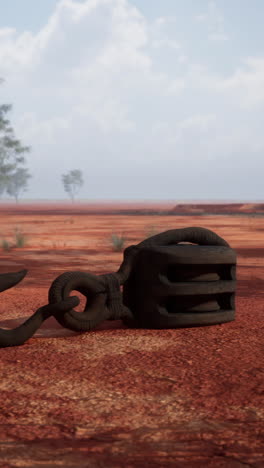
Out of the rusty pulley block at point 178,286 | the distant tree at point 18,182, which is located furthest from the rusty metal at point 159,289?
the distant tree at point 18,182

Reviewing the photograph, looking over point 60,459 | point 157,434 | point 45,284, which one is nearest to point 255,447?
point 157,434

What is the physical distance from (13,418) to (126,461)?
89 cm

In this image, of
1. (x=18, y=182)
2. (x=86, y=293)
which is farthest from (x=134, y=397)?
(x=18, y=182)

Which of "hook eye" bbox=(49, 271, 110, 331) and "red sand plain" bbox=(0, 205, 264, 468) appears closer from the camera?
"red sand plain" bbox=(0, 205, 264, 468)

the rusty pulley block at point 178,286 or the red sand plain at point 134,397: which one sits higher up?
the rusty pulley block at point 178,286

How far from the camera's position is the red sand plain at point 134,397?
112 inches

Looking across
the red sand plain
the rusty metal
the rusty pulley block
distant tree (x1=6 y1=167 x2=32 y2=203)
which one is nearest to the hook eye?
the rusty metal

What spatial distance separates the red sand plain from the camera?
285cm

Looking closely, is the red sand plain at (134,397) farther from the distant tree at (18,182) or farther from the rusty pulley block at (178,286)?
the distant tree at (18,182)

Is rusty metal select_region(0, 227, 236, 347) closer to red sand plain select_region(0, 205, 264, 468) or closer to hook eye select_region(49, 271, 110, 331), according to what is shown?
hook eye select_region(49, 271, 110, 331)

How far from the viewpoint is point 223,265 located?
240 inches

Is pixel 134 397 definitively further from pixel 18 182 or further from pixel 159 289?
pixel 18 182

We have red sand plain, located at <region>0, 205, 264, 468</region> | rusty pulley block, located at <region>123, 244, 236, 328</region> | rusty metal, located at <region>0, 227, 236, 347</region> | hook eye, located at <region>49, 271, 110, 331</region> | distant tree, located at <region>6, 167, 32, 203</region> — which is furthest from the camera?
distant tree, located at <region>6, 167, 32, 203</region>

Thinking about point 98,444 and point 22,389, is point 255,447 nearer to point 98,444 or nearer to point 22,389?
point 98,444
